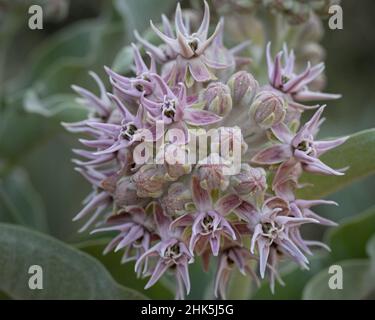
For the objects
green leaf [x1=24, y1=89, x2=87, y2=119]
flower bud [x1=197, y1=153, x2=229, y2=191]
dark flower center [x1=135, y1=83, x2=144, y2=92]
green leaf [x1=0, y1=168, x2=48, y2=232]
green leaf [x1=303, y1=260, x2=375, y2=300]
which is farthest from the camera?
green leaf [x1=0, y1=168, x2=48, y2=232]

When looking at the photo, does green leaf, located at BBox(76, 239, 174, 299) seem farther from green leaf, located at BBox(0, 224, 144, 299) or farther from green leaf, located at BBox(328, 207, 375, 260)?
green leaf, located at BBox(328, 207, 375, 260)

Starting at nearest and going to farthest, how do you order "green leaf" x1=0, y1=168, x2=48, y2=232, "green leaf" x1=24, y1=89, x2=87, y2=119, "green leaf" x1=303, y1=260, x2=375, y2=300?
"green leaf" x1=303, y1=260, x2=375, y2=300 → "green leaf" x1=24, y1=89, x2=87, y2=119 → "green leaf" x1=0, y1=168, x2=48, y2=232

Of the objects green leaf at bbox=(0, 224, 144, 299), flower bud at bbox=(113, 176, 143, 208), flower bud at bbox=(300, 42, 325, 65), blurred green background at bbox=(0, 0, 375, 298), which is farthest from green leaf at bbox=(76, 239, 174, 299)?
flower bud at bbox=(300, 42, 325, 65)

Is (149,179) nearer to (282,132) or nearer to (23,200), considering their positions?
(282,132)

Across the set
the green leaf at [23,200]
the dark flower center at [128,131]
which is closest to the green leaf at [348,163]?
the dark flower center at [128,131]

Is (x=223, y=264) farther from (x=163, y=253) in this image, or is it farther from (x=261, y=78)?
(x=261, y=78)

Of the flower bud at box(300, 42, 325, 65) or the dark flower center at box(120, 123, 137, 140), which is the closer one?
the dark flower center at box(120, 123, 137, 140)

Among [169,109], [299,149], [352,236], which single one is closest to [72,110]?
[169,109]
